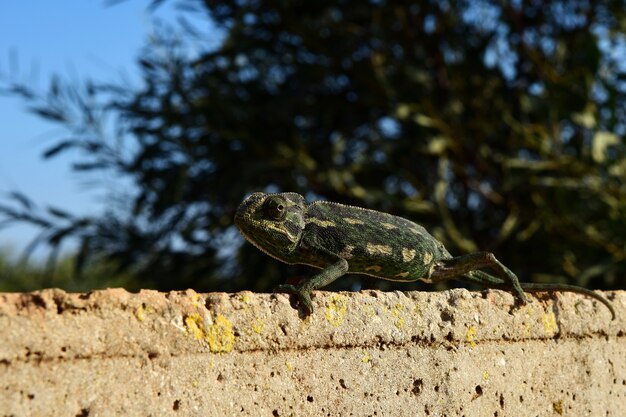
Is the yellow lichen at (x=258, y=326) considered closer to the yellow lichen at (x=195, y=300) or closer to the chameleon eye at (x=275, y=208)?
the yellow lichen at (x=195, y=300)

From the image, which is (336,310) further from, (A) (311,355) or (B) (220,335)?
(B) (220,335)

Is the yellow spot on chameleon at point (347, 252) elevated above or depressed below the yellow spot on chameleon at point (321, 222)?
below

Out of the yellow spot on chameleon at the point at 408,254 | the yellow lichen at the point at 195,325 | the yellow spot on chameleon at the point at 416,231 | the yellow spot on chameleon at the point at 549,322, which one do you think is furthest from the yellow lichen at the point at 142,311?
the yellow spot on chameleon at the point at 549,322

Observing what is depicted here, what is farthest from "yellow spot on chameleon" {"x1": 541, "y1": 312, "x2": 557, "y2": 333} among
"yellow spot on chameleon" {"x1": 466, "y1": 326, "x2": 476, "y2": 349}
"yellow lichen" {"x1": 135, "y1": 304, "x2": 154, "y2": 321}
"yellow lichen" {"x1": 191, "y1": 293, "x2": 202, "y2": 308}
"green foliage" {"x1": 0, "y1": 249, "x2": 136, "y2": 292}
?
"green foliage" {"x1": 0, "y1": 249, "x2": 136, "y2": 292}

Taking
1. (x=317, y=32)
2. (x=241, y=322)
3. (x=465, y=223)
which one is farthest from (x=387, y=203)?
(x=241, y=322)

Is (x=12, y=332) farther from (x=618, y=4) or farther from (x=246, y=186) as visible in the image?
(x=618, y=4)
